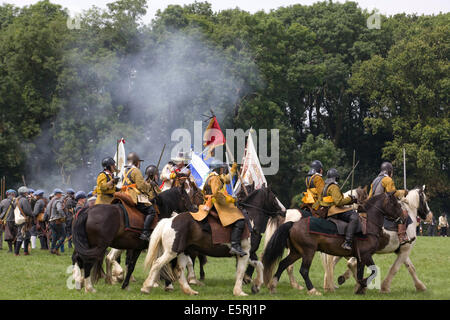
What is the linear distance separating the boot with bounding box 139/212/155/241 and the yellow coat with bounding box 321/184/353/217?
3.51 m

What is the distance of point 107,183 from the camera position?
15.2 metres

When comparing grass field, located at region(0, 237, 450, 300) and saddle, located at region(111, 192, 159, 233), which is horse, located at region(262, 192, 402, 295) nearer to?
grass field, located at region(0, 237, 450, 300)

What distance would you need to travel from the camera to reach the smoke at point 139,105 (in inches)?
1753

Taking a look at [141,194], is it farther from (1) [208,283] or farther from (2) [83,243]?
(1) [208,283]

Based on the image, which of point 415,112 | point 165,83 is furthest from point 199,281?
point 415,112

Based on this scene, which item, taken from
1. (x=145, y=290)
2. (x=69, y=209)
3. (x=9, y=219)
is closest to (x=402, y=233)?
(x=145, y=290)

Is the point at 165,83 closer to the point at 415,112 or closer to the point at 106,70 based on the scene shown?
the point at 106,70

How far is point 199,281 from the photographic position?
55.4 feet

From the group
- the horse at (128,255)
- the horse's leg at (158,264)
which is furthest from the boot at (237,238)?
the horse at (128,255)

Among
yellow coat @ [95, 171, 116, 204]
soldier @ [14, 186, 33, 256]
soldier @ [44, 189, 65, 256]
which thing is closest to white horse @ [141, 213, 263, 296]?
yellow coat @ [95, 171, 116, 204]

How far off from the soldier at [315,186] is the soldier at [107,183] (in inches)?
160

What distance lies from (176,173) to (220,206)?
2448mm

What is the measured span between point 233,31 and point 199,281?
34762mm

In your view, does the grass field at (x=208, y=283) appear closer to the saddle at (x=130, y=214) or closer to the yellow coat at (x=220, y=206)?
the saddle at (x=130, y=214)
